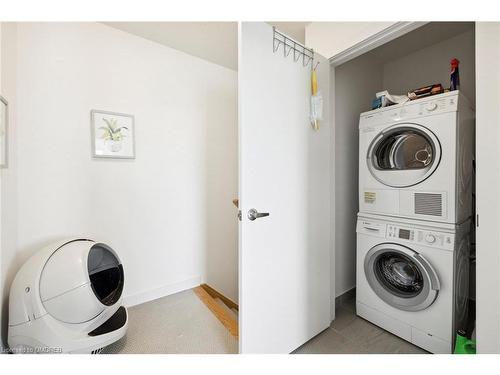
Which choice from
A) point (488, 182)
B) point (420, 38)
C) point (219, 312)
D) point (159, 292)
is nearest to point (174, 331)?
point (219, 312)

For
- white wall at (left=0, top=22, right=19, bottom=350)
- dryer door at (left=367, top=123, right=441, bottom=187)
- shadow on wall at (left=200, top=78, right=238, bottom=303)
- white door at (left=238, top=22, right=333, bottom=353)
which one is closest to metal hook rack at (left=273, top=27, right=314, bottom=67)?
white door at (left=238, top=22, right=333, bottom=353)

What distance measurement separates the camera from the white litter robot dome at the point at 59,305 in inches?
42.2

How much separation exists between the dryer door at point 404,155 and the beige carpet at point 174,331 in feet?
5.15

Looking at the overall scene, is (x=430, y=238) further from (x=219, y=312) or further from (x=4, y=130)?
(x=4, y=130)

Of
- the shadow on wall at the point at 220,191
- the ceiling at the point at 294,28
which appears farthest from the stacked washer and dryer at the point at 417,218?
the shadow on wall at the point at 220,191

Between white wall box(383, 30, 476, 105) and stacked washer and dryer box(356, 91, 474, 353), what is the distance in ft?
2.94

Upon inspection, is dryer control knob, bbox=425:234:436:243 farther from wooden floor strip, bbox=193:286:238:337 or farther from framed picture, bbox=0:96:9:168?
framed picture, bbox=0:96:9:168

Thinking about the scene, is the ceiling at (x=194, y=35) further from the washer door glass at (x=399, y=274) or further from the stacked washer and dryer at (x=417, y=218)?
the washer door glass at (x=399, y=274)

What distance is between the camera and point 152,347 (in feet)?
4.42

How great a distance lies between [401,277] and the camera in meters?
1.54

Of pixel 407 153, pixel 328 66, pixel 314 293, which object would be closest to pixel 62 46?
pixel 328 66

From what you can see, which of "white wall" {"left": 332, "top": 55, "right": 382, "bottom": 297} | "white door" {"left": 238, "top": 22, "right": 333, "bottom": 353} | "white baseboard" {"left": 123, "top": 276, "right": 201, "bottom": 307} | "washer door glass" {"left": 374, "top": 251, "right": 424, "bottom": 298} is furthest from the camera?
"white wall" {"left": 332, "top": 55, "right": 382, "bottom": 297}

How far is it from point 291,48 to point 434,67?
1781 millimetres

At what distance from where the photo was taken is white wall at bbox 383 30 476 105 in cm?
188
